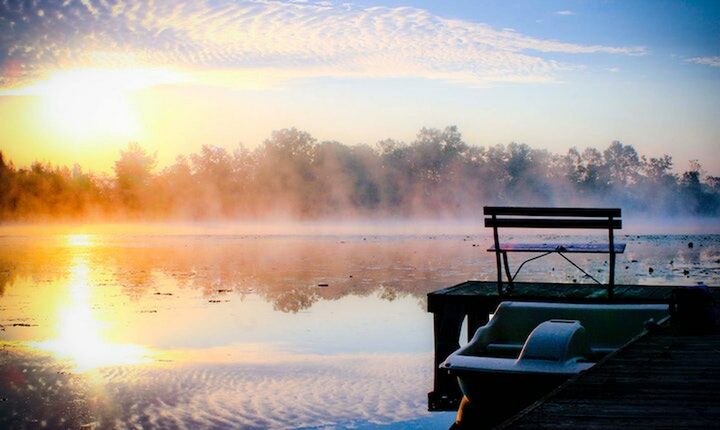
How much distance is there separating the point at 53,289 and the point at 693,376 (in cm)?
1905

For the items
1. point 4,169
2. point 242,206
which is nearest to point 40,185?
point 4,169

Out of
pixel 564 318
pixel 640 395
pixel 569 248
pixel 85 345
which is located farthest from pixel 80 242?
pixel 640 395

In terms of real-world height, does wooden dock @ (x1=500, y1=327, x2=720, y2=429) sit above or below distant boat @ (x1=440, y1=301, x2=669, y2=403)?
above

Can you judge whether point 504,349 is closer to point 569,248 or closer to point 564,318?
point 564,318

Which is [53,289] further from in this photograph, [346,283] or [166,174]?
[166,174]

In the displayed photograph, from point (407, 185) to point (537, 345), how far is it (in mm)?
91303

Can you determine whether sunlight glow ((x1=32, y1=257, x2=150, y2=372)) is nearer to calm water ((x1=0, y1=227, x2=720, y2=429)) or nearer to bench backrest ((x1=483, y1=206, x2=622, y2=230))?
calm water ((x1=0, y1=227, x2=720, y2=429))

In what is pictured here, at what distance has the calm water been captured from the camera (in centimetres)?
991

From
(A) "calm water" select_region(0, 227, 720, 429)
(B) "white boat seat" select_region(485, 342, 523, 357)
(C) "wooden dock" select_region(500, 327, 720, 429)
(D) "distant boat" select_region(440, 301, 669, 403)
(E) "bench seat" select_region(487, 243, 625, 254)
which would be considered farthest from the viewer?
(E) "bench seat" select_region(487, 243, 625, 254)

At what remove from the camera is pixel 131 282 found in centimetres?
2403

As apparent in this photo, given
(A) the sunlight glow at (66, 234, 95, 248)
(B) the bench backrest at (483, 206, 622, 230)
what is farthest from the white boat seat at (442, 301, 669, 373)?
(A) the sunlight glow at (66, 234, 95, 248)

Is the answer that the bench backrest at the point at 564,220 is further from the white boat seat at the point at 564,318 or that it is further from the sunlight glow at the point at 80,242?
the sunlight glow at the point at 80,242

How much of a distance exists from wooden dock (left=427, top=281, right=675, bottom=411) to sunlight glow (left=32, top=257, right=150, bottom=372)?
4105 mm

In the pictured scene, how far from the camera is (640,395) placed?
5195mm
